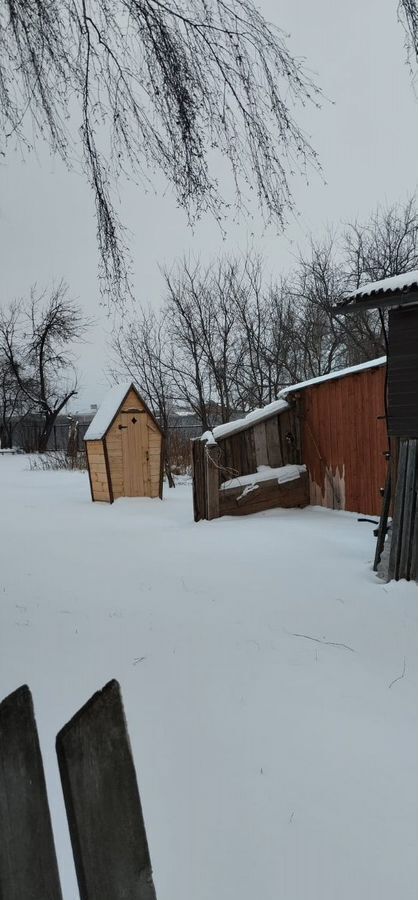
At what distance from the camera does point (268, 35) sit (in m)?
3.91

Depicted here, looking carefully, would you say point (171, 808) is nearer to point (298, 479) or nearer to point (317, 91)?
point (317, 91)

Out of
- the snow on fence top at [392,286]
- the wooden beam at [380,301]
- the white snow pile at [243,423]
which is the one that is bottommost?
the white snow pile at [243,423]

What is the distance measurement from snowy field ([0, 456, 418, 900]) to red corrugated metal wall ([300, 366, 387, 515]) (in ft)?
6.66

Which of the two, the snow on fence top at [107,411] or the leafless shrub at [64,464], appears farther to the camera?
the leafless shrub at [64,464]

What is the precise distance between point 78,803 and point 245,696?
244 cm

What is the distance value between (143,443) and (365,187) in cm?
791

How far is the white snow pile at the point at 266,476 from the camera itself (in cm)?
941

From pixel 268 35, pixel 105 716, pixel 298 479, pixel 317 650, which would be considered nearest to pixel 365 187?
pixel 268 35

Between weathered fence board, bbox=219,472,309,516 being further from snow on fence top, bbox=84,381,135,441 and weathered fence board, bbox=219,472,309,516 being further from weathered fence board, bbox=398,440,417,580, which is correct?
weathered fence board, bbox=398,440,417,580

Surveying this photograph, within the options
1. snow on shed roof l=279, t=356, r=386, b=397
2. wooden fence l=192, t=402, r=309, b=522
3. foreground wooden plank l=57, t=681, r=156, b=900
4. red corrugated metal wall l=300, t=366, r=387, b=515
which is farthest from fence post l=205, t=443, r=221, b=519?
foreground wooden plank l=57, t=681, r=156, b=900

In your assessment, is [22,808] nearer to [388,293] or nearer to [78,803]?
[78,803]

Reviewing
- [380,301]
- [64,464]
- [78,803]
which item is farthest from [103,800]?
[64,464]

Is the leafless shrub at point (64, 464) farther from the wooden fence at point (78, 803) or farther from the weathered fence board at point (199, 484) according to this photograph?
the wooden fence at point (78, 803)

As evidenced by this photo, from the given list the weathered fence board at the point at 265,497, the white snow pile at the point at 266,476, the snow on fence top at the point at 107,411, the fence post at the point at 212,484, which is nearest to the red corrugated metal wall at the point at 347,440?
the weathered fence board at the point at 265,497
